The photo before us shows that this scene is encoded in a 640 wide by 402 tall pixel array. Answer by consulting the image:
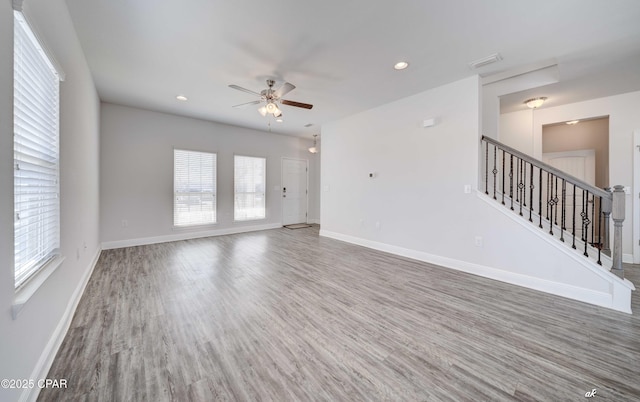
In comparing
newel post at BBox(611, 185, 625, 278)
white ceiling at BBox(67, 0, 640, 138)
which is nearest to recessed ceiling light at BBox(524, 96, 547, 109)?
white ceiling at BBox(67, 0, 640, 138)

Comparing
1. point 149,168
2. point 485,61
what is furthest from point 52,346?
point 485,61

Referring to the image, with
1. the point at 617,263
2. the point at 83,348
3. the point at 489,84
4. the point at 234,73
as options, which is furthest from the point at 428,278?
the point at 234,73

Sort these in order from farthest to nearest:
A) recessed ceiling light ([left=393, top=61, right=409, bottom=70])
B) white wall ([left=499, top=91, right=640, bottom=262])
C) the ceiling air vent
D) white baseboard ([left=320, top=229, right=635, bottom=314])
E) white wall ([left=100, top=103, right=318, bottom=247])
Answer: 1. white wall ([left=100, top=103, right=318, bottom=247])
2. white wall ([left=499, top=91, right=640, bottom=262])
3. recessed ceiling light ([left=393, top=61, right=409, bottom=70])
4. the ceiling air vent
5. white baseboard ([left=320, top=229, right=635, bottom=314])

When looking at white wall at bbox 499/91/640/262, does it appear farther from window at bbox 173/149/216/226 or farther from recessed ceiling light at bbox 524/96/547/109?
window at bbox 173/149/216/226

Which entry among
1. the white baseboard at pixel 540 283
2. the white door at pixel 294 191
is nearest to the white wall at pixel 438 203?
the white baseboard at pixel 540 283

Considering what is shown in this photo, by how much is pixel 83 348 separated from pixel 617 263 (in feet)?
16.3

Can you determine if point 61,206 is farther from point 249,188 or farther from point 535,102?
point 535,102

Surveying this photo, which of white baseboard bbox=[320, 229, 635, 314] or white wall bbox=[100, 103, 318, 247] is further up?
white wall bbox=[100, 103, 318, 247]

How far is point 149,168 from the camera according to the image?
199 inches

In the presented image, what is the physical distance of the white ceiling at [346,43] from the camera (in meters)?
2.16

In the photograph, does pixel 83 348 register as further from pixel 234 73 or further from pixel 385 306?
pixel 234 73

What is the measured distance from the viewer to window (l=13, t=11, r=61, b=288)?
4.43ft

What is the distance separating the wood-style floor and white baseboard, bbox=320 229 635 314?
0.48 feet

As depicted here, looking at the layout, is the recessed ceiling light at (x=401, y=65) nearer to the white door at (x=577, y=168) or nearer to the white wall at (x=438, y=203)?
the white wall at (x=438, y=203)
